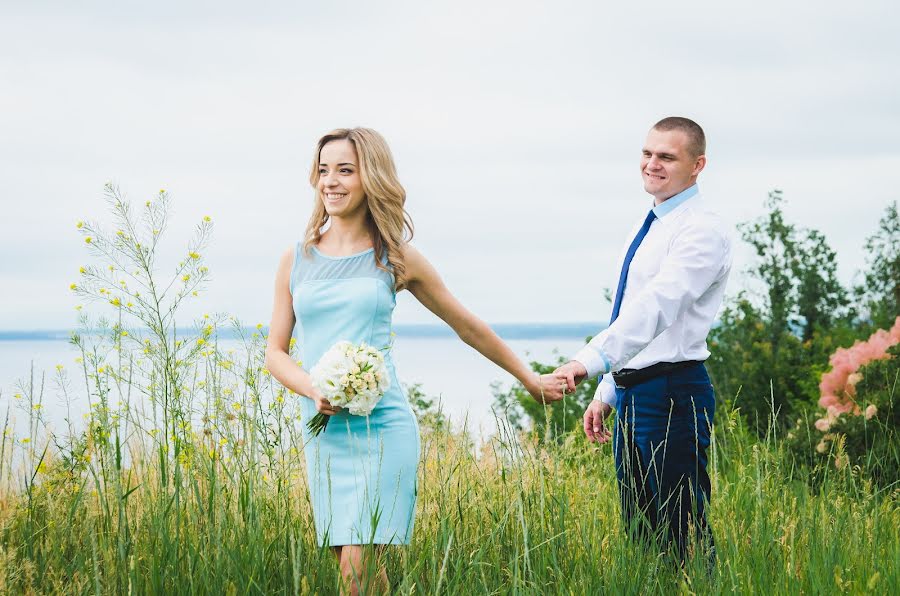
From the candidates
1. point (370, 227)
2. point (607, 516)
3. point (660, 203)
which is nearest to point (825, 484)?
point (607, 516)

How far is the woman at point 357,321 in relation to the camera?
3.85 meters

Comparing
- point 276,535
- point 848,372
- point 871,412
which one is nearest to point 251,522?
point 276,535

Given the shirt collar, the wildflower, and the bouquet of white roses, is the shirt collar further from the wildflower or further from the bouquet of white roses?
the wildflower

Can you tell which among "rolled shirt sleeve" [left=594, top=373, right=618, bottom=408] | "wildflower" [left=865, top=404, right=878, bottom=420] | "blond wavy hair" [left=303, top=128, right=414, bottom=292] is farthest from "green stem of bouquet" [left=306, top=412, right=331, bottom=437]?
"wildflower" [left=865, top=404, right=878, bottom=420]

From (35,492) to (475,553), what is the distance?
2.26 metres

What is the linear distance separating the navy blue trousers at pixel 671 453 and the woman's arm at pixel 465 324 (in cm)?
39

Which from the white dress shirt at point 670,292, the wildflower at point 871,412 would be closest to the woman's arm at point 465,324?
the white dress shirt at point 670,292

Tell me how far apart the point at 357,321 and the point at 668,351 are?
1360 mm

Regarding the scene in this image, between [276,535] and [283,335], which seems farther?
[283,335]

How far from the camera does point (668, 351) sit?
4121 mm

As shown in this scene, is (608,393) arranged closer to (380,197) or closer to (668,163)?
(668,163)

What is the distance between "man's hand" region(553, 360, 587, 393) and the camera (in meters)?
4.02

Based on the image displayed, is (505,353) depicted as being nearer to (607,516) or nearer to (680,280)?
(680,280)

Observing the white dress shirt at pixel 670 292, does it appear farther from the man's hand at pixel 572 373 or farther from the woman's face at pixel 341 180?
the woman's face at pixel 341 180
